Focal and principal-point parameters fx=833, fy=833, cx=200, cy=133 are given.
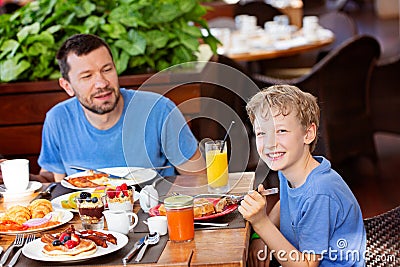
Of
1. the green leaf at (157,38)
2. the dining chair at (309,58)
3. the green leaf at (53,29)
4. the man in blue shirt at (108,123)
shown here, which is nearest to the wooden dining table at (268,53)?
the dining chair at (309,58)

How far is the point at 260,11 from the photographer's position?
8.27 meters

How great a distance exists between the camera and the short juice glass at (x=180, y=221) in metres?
2.21

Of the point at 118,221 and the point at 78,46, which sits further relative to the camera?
the point at 78,46

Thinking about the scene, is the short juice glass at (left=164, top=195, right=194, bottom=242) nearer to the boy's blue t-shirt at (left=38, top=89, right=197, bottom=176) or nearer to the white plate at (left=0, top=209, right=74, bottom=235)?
the white plate at (left=0, top=209, right=74, bottom=235)

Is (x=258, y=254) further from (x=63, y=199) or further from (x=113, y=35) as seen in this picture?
(x=113, y=35)

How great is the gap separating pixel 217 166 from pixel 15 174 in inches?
27.2

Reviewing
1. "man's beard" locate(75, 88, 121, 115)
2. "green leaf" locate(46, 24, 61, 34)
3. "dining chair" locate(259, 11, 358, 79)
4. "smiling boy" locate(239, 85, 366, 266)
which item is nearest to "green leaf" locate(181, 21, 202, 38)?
"green leaf" locate(46, 24, 61, 34)

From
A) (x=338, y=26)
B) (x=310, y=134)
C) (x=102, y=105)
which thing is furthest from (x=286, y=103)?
(x=338, y=26)

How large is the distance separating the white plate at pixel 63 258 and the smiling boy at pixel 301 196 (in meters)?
0.35

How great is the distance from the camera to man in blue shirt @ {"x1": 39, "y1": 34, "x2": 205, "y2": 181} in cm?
316

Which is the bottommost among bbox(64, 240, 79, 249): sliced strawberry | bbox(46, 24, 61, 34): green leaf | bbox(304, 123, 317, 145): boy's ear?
bbox(46, 24, 61, 34): green leaf

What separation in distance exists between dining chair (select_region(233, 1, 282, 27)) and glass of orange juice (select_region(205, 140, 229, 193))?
5.64 m

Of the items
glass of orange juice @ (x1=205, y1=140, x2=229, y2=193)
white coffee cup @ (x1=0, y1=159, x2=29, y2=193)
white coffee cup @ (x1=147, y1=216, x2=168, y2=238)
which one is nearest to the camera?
white coffee cup @ (x1=147, y1=216, x2=168, y2=238)

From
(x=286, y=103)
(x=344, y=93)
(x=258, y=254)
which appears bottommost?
(x=344, y=93)
